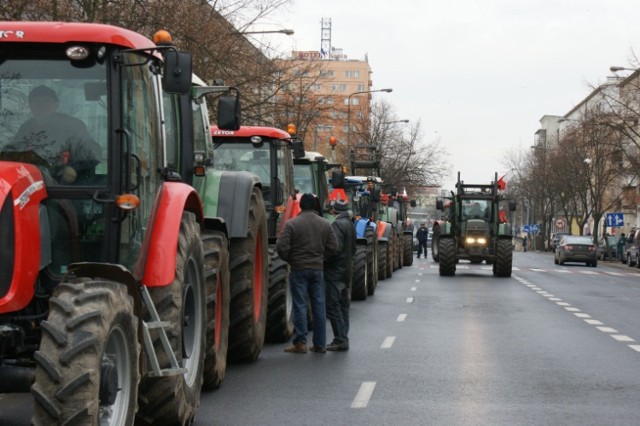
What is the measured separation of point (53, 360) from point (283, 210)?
9.16 meters

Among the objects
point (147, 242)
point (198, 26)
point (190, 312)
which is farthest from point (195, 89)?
point (198, 26)

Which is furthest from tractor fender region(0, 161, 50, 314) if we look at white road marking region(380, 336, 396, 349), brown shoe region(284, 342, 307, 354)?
white road marking region(380, 336, 396, 349)

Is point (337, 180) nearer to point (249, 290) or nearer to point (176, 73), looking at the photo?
point (249, 290)

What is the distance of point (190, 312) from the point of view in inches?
346

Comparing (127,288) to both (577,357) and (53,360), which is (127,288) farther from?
(577,357)

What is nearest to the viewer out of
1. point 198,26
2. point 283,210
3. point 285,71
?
point 283,210

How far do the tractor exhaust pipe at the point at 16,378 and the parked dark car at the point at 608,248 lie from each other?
65.6m

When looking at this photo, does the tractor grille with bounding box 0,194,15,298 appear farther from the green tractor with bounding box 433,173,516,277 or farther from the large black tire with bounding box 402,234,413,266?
the large black tire with bounding box 402,234,413,266

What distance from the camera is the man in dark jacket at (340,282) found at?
14.0m

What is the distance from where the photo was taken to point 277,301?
13.7 m

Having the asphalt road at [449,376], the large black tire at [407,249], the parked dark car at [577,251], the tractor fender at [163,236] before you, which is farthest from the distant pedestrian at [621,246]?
the tractor fender at [163,236]

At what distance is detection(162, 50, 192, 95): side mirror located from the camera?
7379 millimetres

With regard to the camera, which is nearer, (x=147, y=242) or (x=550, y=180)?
(x=147, y=242)

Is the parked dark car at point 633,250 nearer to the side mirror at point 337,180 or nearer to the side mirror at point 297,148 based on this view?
the side mirror at point 337,180
